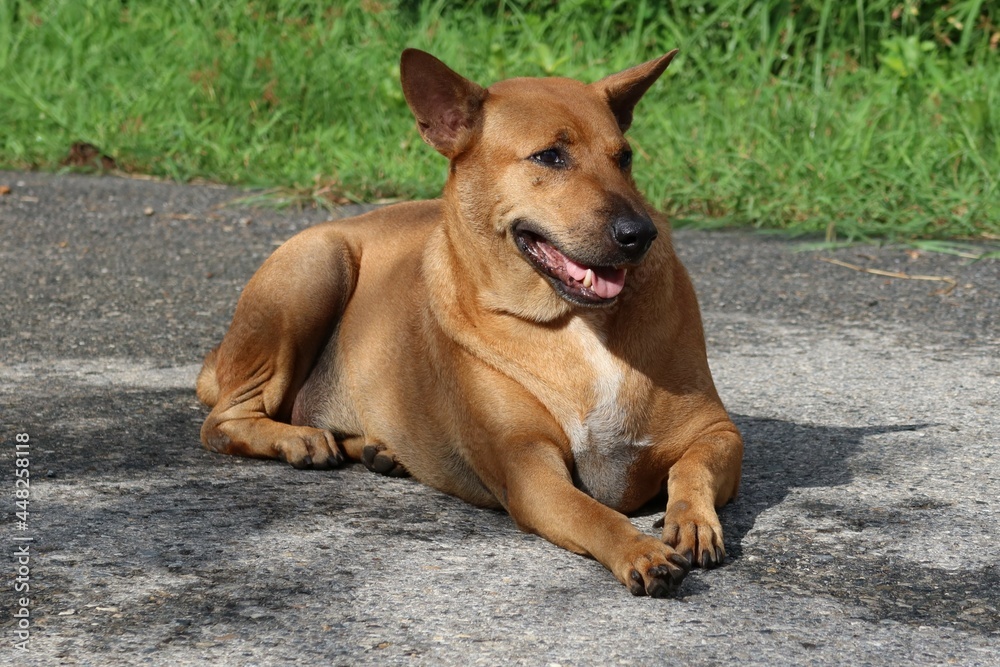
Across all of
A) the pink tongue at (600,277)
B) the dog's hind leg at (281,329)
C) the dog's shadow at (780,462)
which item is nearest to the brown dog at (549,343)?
the pink tongue at (600,277)

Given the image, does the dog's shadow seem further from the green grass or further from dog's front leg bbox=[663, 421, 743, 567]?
the green grass

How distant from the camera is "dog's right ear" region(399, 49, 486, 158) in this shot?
3.73 metres

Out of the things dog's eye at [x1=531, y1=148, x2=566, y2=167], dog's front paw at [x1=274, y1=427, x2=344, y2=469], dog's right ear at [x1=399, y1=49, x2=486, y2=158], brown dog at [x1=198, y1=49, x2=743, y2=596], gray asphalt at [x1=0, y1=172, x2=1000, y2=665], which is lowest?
dog's front paw at [x1=274, y1=427, x2=344, y2=469]

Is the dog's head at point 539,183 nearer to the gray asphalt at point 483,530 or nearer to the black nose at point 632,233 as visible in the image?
the black nose at point 632,233

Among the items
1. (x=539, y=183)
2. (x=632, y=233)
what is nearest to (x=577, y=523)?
(x=632, y=233)

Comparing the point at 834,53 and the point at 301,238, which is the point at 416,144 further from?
the point at 301,238

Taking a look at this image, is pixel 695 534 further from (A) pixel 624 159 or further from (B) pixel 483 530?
(A) pixel 624 159

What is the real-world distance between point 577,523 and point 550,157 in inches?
39.3

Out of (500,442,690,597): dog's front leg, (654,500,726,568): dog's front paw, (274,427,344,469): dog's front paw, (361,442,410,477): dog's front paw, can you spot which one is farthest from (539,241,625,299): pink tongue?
(274,427,344,469): dog's front paw

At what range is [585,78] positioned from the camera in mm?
9227

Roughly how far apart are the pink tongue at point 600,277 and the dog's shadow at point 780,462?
63cm

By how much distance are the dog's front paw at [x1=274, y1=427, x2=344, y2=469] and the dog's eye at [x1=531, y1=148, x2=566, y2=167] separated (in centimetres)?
116

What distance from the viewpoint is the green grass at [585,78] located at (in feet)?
25.2

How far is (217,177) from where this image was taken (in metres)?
8.68
